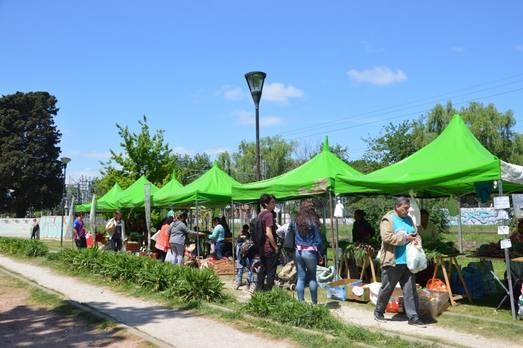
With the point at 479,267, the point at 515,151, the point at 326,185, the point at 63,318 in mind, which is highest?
the point at 515,151

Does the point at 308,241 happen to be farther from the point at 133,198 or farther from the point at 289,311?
the point at 133,198

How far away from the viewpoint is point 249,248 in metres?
10.5

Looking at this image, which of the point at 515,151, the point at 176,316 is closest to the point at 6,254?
the point at 176,316

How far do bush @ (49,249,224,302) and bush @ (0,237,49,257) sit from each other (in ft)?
16.8

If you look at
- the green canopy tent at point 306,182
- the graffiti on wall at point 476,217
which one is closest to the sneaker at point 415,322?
the green canopy tent at point 306,182

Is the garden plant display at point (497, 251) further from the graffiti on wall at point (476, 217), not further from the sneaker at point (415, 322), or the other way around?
the graffiti on wall at point (476, 217)

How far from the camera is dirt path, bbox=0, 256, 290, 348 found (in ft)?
21.1

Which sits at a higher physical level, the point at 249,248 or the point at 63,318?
the point at 249,248

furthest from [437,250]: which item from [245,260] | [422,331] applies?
[245,260]

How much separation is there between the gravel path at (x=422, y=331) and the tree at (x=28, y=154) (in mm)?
55091

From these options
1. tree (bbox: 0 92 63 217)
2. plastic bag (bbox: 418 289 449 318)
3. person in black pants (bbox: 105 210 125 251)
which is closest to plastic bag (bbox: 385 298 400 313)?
plastic bag (bbox: 418 289 449 318)

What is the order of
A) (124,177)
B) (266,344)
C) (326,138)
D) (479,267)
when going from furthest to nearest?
(124,177)
(326,138)
(479,267)
(266,344)

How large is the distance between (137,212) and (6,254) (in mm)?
6231

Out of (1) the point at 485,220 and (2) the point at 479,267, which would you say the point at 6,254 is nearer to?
(2) the point at 479,267
